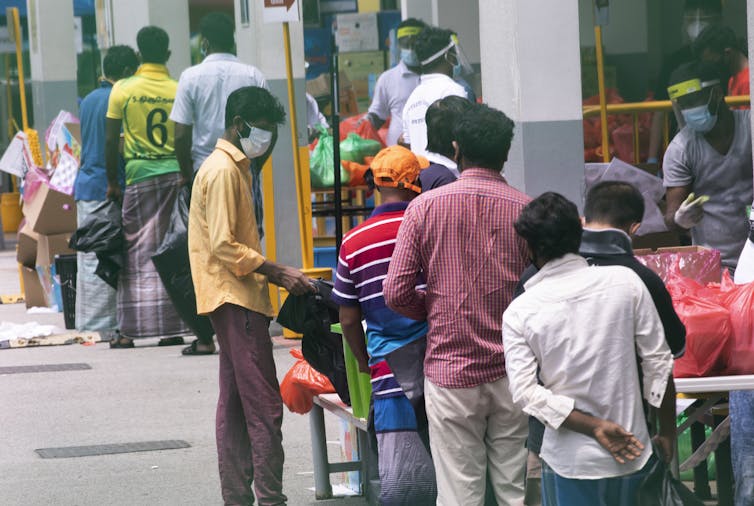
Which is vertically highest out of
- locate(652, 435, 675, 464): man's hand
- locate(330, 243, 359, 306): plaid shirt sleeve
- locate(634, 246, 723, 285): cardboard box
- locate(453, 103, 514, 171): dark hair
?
locate(453, 103, 514, 171): dark hair

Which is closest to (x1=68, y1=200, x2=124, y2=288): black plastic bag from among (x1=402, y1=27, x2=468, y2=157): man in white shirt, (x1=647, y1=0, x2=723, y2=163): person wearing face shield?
(x1=402, y1=27, x2=468, y2=157): man in white shirt

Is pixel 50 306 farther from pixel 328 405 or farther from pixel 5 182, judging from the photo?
pixel 5 182

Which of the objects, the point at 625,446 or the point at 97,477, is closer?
the point at 625,446

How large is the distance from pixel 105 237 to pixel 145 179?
0.58 metres

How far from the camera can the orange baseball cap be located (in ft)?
18.8

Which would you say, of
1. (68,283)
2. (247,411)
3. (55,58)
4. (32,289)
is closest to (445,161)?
(247,411)

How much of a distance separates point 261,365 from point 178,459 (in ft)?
5.99

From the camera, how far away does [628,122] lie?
12328mm

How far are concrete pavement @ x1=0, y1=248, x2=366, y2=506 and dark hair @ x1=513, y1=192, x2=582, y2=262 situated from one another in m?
2.90

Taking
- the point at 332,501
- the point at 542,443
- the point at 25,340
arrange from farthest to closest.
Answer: the point at 25,340
the point at 332,501
the point at 542,443

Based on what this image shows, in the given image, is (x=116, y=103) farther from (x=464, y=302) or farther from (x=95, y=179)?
(x=464, y=302)

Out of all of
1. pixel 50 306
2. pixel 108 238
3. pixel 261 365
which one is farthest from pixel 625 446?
pixel 50 306

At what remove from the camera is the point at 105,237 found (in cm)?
1200

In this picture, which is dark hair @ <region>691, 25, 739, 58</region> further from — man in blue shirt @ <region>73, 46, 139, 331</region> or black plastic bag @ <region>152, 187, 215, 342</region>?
man in blue shirt @ <region>73, 46, 139, 331</region>
